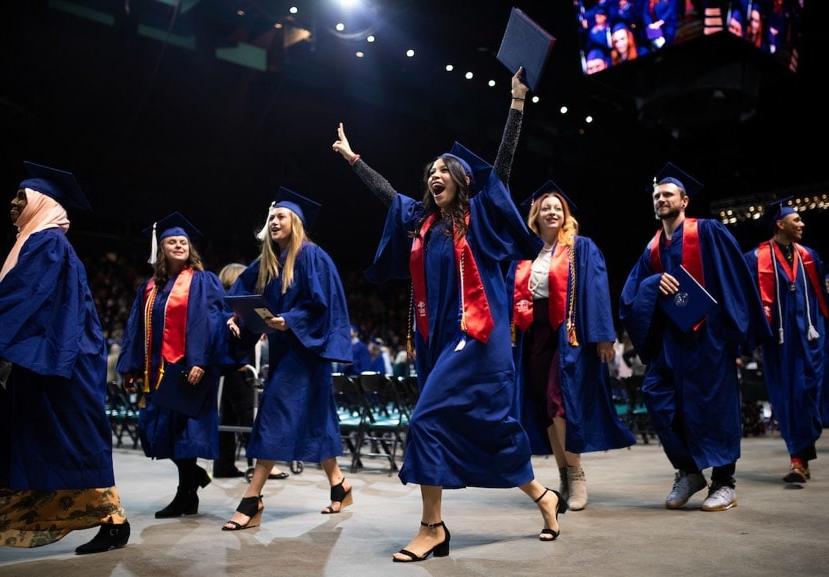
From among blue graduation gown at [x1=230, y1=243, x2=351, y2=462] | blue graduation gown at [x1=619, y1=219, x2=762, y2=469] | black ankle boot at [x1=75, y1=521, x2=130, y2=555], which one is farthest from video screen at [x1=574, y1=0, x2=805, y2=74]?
black ankle boot at [x1=75, y1=521, x2=130, y2=555]

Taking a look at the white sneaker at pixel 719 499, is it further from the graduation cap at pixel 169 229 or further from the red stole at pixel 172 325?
the graduation cap at pixel 169 229

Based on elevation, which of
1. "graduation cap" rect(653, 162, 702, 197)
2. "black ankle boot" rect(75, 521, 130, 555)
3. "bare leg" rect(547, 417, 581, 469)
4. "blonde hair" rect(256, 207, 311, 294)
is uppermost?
"graduation cap" rect(653, 162, 702, 197)

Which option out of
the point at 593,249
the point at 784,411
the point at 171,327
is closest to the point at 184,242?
the point at 171,327

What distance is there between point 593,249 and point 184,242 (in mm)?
2445

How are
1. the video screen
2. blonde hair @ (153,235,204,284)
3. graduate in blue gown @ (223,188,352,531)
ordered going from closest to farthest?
graduate in blue gown @ (223,188,352,531) → blonde hair @ (153,235,204,284) → the video screen

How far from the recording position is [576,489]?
4.66m

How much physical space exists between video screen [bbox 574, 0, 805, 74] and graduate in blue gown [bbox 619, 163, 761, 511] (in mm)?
7751

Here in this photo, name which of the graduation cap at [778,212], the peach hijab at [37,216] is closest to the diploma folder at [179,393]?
the peach hijab at [37,216]

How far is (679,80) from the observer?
13.1m

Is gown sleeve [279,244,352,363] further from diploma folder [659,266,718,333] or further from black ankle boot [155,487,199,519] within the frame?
diploma folder [659,266,718,333]

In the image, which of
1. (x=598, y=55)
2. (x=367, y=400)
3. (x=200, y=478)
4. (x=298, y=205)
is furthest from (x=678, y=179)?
(x=598, y=55)

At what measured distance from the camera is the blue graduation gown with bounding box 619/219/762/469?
4418 mm

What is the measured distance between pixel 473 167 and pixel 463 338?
0.75m

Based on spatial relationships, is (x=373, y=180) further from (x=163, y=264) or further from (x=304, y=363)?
(x=163, y=264)
